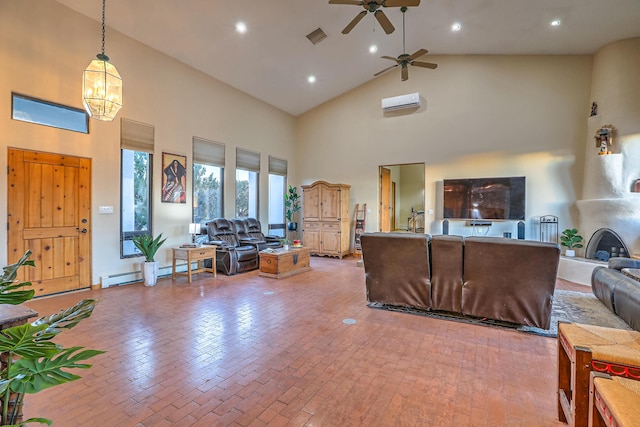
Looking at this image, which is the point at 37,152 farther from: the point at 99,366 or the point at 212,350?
the point at 212,350

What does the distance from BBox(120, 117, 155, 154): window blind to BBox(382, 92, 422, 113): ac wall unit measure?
5.62 metres

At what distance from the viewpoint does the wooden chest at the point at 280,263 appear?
18.5 feet

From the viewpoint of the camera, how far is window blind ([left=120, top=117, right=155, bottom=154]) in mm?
5258

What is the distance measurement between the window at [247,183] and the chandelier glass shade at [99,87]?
3.84 meters

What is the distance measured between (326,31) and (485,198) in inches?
197

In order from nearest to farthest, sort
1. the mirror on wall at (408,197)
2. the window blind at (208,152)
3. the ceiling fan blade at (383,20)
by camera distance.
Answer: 1. the ceiling fan blade at (383,20)
2. the window blind at (208,152)
3. the mirror on wall at (408,197)

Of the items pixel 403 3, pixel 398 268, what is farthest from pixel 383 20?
pixel 398 268

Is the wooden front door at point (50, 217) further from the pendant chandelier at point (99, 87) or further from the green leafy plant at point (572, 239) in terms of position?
the green leafy plant at point (572, 239)

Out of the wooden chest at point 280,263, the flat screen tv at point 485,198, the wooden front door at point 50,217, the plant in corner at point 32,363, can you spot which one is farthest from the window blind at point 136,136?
the flat screen tv at point 485,198

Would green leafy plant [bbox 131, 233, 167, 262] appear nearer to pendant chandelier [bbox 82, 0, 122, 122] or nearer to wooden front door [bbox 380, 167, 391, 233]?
pendant chandelier [bbox 82, 0, 122, 122]

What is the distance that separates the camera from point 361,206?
8.58 meters

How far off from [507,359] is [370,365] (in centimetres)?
123

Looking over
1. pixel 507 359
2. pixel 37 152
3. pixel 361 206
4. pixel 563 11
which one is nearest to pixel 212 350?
pixel 507 359

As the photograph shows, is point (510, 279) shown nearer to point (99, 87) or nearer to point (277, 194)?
point (99, 87)
